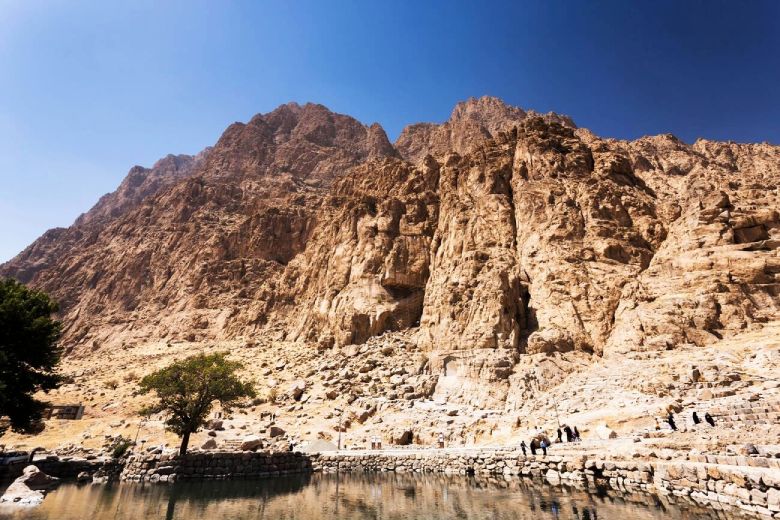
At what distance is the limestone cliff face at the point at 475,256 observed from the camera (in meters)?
34.1

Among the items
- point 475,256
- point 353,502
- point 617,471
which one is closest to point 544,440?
point 617,471

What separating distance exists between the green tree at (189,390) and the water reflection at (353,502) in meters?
4.12

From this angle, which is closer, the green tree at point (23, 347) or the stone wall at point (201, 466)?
the green tree at point (23, 347)

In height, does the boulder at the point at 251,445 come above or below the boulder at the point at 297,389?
below

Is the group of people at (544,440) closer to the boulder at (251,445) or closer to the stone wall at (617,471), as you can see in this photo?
the stone wall at (617,471)

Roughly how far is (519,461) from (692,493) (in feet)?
29.4

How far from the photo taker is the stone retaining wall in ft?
40.1

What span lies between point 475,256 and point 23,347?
128ft

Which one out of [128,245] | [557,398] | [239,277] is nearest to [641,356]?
[557,398]

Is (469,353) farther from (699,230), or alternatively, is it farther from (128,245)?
(128,245)

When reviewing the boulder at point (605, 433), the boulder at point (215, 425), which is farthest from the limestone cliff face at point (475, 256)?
the boulder at point (215, 425)

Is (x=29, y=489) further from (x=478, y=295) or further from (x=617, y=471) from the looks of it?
(x=478, y=295)

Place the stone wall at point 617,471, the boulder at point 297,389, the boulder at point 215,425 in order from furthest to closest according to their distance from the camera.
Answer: the boulder at point 297,389
the boulder at point 215,425
the stone wall at point 617,471

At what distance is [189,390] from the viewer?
26406 millimetres
